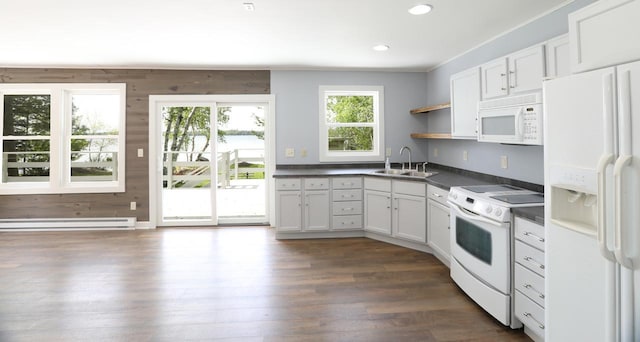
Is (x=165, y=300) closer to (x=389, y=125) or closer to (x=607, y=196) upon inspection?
(x=607, y=196)

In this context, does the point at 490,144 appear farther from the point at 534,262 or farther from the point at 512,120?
the point at 534,262

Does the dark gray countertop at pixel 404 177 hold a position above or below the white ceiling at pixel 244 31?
below

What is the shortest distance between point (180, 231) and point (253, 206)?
1.12 meters

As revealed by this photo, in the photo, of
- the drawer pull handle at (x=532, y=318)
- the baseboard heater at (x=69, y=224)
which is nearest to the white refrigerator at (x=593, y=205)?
the drawer pull handle at (x=532, y=318)

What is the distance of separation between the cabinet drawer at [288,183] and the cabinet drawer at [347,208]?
1.81ft

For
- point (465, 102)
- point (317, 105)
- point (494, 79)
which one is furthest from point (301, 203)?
point (494, 79)

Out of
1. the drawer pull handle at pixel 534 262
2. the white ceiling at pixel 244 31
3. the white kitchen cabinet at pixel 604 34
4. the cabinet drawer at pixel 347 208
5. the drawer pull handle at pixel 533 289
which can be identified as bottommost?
the drawer pull handle at pixel 533 289

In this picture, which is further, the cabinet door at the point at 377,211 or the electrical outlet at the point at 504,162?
the cabinet door at the point at 377,211

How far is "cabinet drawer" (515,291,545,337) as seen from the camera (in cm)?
201

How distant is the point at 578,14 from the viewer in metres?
1.64

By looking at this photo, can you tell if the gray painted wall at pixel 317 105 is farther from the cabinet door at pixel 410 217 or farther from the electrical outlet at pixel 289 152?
the cabinet door at pixel 410 217

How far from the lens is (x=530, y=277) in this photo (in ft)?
6.90

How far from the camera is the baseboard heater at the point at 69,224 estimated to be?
190 inches

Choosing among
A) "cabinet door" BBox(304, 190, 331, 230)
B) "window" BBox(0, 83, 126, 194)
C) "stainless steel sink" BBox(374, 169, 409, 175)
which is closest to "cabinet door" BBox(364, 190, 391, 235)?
"stainless steel sink" BBox(374, 169, 409, 175)
